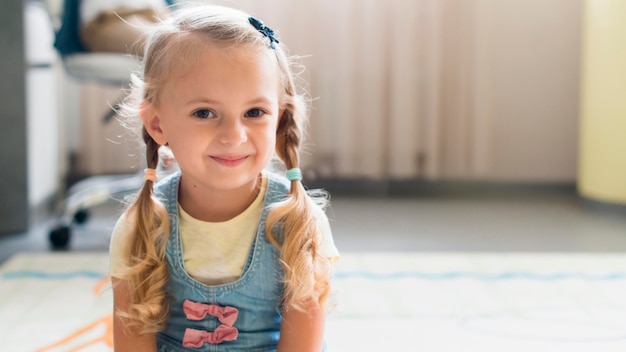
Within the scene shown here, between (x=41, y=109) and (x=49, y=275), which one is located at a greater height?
(x=41, y=109)

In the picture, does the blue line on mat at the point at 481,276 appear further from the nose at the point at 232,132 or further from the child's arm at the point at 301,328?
the nose at the point at 232,132

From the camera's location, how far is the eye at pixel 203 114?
1.05 meters

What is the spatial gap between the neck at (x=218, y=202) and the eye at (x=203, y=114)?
112 mm

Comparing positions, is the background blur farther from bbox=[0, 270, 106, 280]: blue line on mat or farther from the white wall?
bbox=[0, 270, 106, 280]: blue line on mat

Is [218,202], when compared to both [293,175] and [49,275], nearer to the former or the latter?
[293,175]

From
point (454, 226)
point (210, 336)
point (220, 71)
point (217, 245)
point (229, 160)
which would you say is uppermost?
point (220, 71)

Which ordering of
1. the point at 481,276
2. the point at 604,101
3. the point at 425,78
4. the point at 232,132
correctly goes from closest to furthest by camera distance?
the point at 232,132
the point at 481,276
the point at 604,101
the point at 425,78

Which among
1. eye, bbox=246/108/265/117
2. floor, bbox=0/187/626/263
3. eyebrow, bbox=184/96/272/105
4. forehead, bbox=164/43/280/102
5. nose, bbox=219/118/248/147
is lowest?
floor, bbox=0/187/626/263

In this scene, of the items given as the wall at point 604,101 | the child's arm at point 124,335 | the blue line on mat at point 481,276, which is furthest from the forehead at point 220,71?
the wall at point 604,101

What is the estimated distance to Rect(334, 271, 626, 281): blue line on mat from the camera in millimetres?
1886

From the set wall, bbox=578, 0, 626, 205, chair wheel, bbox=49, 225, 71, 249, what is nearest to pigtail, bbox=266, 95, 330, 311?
chair wheel, bbox=49, 225, 71, 249

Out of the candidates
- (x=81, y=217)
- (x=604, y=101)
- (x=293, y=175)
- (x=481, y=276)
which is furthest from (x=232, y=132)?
(x=604, y=101)

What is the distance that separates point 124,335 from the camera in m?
1.12

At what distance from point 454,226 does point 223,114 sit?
5.58ft
